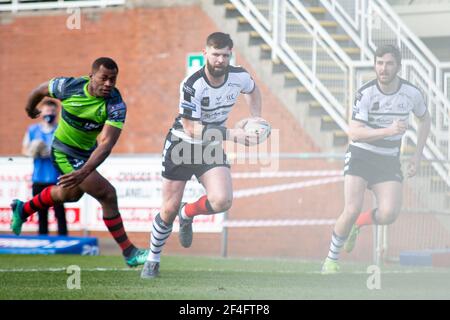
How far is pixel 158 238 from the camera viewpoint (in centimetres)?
966

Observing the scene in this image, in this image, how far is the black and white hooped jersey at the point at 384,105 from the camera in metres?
10.4

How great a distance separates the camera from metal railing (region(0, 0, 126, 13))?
18.2 m

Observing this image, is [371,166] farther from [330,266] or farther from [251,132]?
[251,132]

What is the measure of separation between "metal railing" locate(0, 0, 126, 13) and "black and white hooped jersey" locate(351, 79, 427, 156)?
8628 mm

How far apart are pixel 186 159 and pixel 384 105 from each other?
2.27 m

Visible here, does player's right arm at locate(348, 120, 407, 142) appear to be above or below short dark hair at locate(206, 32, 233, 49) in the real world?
below

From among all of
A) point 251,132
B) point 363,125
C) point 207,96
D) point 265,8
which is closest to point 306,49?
point 265,8

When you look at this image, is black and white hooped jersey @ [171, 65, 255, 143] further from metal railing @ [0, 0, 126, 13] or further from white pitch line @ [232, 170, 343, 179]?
metal railing @ [0, 0, 126, 13]

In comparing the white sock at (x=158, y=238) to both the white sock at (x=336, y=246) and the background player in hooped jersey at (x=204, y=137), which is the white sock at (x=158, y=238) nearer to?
the background player in hooped jersey at (x=204, y=137)

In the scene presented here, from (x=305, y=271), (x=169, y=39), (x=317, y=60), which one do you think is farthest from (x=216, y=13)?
(x=305, y=271)

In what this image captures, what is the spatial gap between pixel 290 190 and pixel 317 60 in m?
2.07

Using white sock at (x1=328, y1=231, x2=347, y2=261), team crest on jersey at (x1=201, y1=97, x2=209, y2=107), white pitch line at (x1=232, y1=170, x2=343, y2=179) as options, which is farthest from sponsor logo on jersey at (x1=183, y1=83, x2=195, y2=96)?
white pitch line at (x1=232, y1=170, x2=343, y2=179)
